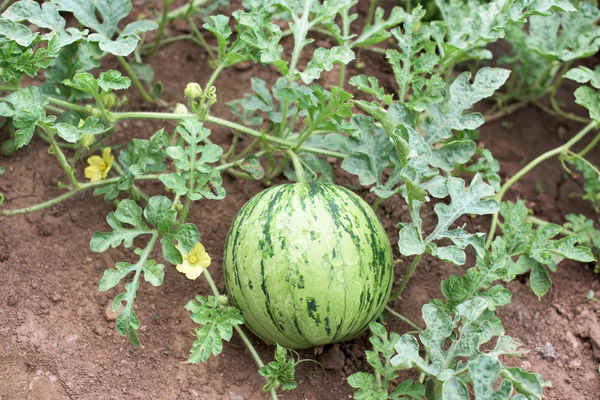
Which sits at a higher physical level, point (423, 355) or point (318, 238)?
point (318, 238)

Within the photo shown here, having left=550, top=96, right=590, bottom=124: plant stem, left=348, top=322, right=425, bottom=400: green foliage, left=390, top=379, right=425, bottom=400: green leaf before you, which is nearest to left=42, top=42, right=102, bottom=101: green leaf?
left=348, top=322, right=425, bottom=400: green foliage

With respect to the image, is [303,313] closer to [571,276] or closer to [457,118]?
[457,118]

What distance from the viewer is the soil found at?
2.65 metres

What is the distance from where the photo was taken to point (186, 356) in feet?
9.04

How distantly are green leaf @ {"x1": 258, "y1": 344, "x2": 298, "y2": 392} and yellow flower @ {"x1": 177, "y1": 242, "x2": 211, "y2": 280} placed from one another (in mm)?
459

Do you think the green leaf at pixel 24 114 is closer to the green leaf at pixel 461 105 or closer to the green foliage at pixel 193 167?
the green foliage at pixel 193 167

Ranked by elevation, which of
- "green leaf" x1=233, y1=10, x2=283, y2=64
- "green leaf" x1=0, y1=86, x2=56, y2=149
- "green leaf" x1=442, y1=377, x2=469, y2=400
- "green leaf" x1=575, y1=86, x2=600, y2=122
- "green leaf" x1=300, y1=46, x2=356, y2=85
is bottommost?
"green leaf" x1=442, y1=377, x2=469, y2=400

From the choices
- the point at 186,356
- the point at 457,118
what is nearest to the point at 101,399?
the point at 186,356

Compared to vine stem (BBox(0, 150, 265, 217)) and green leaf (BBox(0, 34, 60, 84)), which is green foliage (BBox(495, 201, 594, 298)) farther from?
green leaf (BBox(0, 34, 60, 84))

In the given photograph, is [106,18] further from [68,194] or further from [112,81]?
[68,194]

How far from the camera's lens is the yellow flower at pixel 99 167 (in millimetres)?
3062

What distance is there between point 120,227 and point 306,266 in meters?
0.72

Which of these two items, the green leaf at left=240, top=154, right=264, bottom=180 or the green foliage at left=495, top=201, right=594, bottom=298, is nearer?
the green foliage at left=495, top=201, right=594, bottom=298

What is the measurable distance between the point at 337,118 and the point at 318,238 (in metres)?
0.52
